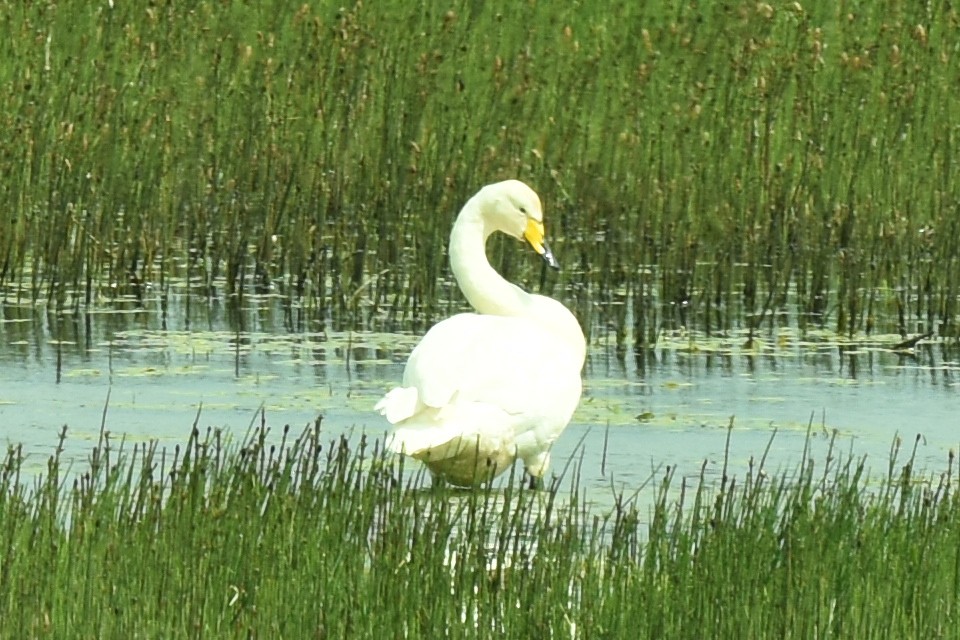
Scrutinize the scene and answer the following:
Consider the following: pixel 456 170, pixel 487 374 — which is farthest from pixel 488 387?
pixel 456 170

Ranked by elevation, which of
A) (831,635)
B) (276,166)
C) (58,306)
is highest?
→ (276,166)

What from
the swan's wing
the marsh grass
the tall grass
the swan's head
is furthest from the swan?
the tall grass

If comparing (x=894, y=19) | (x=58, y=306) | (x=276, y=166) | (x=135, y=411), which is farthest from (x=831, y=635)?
(x=894, y=19)

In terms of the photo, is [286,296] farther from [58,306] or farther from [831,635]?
[831,635]

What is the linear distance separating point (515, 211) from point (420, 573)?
3708 millimetres

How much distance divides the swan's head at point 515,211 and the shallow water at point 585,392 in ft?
2.17

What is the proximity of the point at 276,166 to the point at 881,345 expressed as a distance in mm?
3290

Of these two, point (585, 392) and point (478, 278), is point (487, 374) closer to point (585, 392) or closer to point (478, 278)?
point (478, 278)

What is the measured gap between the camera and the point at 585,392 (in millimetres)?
8500

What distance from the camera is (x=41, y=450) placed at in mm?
7168

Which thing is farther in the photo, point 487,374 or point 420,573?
point 487,374

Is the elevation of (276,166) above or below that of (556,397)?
above

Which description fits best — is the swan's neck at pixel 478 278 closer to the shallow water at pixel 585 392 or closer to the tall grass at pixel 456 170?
the shallow water at pixel 585 392

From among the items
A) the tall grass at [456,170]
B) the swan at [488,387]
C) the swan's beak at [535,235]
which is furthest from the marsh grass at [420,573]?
the tall grass at [456,170]
